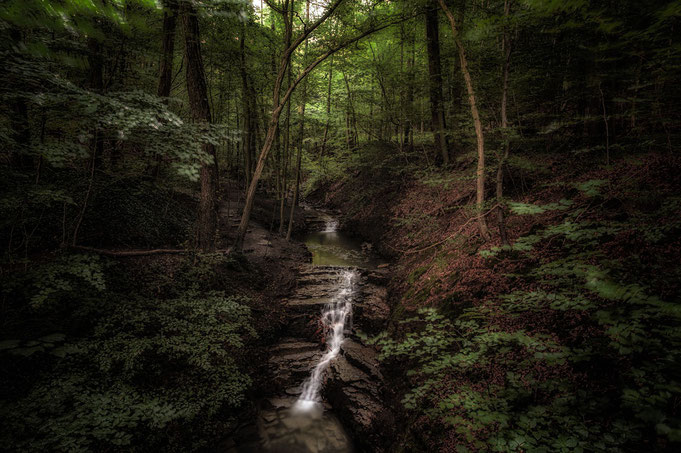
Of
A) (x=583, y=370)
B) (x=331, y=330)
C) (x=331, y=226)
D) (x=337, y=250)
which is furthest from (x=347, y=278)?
(x=331, y=226)

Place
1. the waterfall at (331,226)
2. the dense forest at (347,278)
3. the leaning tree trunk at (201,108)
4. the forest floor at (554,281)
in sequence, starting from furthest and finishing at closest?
the waterfall at (331,226), the leaning tree trunk at (201,108), the dense forest at (347,278), the forest floor at (554,281)

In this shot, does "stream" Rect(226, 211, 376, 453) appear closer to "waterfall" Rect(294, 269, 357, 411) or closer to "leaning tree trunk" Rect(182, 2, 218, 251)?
"waterfall" Rect(294, 269, 357, 411)

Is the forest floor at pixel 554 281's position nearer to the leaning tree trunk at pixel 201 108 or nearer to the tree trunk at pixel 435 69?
the tree trunk at pixel 435 69

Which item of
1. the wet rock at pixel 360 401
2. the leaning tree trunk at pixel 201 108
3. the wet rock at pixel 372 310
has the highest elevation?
the leaning tree trunk at pixel 201 108

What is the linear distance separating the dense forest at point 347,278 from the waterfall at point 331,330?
49mm

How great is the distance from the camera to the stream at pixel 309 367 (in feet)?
15.9

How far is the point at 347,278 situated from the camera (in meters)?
9.45

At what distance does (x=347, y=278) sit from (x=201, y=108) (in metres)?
6.80

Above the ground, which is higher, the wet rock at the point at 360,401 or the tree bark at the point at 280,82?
the tree bark at the point at 280,82

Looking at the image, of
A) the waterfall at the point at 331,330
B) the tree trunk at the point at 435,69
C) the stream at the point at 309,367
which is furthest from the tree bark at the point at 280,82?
the waterfall at the point at 331,330

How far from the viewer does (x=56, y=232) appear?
499cm

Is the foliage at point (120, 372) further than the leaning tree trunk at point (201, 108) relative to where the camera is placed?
No

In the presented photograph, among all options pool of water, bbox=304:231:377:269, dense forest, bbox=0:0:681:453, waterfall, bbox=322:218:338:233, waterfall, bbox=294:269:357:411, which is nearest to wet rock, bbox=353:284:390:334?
dense forest, bbox=0:0:681:453

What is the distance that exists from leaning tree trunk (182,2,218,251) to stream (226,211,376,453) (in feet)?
10.4
